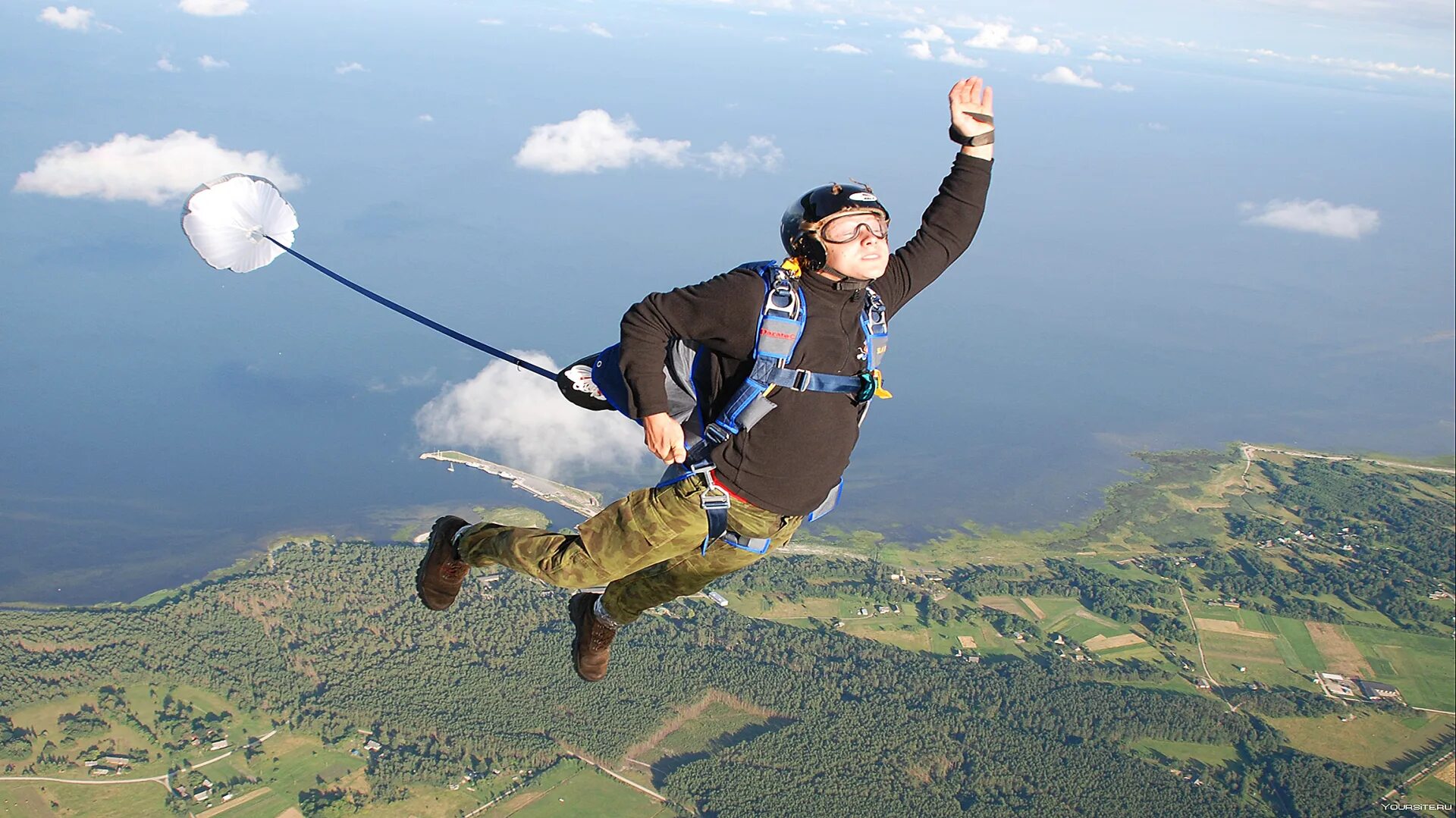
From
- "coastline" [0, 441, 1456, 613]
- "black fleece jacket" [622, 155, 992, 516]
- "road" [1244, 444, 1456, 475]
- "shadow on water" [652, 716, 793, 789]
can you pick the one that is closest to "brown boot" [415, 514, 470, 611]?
"black fleece jacket" [622, 155, 992, 516]

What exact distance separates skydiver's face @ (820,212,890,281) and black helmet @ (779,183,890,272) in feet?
0.09

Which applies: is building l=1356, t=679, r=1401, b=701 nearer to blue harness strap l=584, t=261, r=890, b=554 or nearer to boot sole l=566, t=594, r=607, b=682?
boot sole l=566, t=594, r=607, b=682

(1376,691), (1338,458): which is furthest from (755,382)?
(1338,458)

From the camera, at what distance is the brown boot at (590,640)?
461 centimetres

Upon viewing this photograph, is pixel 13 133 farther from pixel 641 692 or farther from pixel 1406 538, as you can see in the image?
pixel 1406 538

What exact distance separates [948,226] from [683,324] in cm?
132

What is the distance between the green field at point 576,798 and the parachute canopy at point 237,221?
73.9 feet

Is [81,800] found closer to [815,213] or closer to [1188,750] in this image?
[815,213]

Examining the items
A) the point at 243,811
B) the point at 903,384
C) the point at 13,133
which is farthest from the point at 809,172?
the point at 243,811

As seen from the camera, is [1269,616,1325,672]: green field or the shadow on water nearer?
the shadow on water

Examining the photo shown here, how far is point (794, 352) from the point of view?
3.11 m

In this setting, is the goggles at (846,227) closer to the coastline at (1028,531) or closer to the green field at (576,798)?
the green field at (576,798)

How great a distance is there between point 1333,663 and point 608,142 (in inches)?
5060

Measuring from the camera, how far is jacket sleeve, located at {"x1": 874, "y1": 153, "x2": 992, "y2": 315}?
3.69 meters
